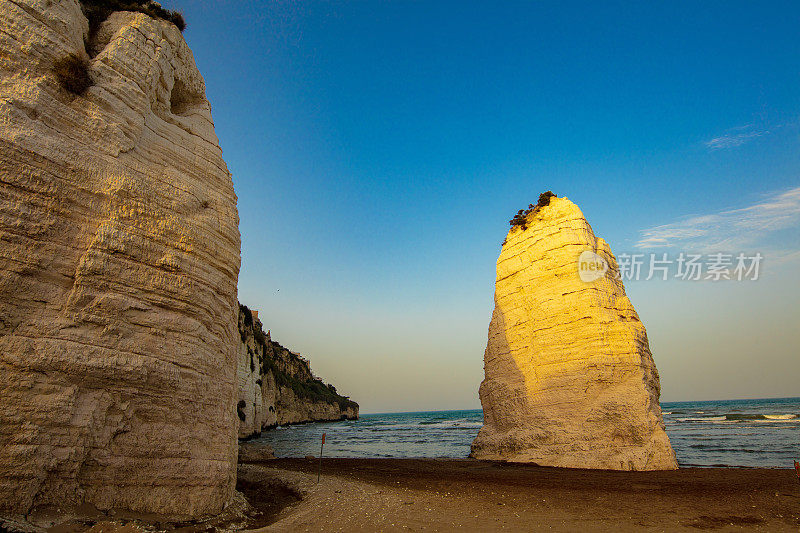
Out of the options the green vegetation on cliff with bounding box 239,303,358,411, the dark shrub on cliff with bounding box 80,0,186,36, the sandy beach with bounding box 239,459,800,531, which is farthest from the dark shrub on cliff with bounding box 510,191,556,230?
the green vegetation on cliff with bounding box 239,303,358,411

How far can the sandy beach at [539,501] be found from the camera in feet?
27.2

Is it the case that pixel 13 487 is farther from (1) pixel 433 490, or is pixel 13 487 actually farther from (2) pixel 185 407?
(1) pixel 433 490

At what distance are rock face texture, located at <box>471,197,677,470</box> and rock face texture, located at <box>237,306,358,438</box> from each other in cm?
1379

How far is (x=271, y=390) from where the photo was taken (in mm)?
54969

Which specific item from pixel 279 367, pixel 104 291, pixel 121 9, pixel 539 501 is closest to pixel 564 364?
pixel 539 501

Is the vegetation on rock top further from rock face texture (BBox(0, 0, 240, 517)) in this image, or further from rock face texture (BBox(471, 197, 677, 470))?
rock face texture (BBox(0, 0, 240, 517))

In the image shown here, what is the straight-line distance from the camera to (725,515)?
8852 millimetres

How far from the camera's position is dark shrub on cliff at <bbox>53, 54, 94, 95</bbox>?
7301 millimetres

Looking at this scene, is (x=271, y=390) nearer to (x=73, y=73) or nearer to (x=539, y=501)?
(x=539, y=501)

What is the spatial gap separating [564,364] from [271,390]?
4702 centimetres

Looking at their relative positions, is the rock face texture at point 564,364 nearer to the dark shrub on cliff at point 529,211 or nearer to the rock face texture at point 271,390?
the dark shrub on cliff at point 529,211

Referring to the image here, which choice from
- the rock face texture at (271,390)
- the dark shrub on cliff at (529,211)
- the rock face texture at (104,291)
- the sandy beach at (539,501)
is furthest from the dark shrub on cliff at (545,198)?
the rock face texture at (271,390)

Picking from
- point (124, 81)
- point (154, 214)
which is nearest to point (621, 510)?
point (154, 214)

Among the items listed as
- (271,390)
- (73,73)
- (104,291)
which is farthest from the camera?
(271,390)
